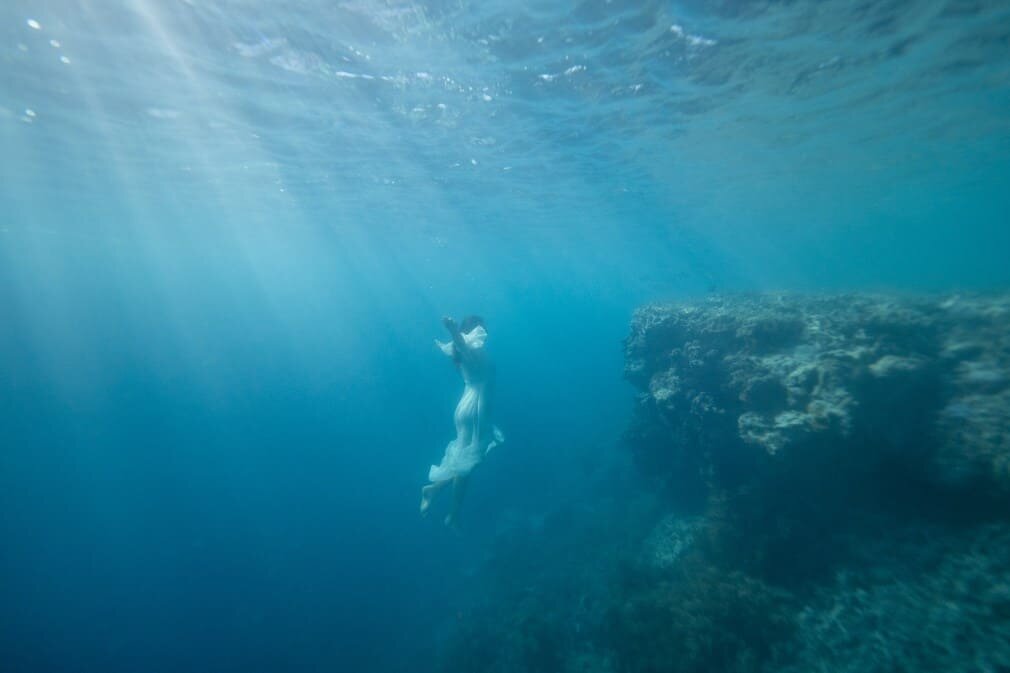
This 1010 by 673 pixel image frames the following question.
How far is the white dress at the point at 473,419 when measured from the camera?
9.64 meters

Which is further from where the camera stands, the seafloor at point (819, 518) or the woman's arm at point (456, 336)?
the woman's arm at point (456, 336)

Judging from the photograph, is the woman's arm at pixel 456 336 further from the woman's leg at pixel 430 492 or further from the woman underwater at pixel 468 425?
the woman's leg at pixel 430 492

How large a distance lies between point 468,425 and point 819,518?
710 cm

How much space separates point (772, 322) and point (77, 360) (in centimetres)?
5991

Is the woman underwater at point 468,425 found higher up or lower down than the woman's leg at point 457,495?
higher up

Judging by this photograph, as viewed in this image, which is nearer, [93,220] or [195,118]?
[195,118]

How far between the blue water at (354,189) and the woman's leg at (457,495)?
6.28 metres

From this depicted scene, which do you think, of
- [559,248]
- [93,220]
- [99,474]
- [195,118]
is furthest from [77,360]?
[559,248]

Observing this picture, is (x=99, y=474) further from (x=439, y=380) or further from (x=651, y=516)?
(x=651, y=516)

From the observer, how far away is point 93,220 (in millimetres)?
36125

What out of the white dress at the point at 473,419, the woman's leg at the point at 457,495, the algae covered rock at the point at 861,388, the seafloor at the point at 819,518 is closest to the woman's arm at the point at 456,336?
the white dress at the point at 473,419

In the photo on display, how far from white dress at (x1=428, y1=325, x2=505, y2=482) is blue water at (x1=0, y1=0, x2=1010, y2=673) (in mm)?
7425

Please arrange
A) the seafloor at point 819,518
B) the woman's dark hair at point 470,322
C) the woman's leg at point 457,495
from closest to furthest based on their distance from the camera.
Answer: the seafloor at point 819,518 → the woman's leg at point 457,495 → the woman's dark hair at point 470,322

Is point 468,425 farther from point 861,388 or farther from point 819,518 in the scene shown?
point 861,388
